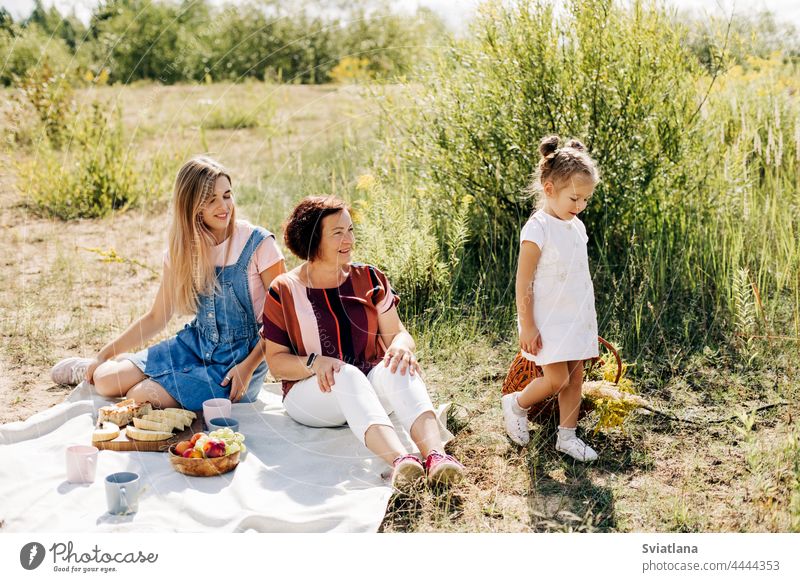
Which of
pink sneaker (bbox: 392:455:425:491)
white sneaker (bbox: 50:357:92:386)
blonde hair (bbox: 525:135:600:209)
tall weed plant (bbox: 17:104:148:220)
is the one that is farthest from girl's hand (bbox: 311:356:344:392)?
tall weed plant (bbox: 17:104:148:220)

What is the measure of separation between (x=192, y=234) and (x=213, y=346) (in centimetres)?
54

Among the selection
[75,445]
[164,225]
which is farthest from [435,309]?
[164,225]

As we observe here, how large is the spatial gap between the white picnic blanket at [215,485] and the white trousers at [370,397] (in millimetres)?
196

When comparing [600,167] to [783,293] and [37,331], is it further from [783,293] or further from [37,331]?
[37,331]

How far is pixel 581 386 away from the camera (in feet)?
11.6

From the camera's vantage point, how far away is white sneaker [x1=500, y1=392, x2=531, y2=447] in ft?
12.0

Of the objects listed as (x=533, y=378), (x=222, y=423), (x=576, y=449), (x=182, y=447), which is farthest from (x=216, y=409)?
(x=576, y=449)

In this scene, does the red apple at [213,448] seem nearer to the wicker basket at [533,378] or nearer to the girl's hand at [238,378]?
the girl's hand at [238,378]

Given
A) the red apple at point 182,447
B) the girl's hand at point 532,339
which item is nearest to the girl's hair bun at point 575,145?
the girl's hand at point 532,339

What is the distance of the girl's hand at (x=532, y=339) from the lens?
347 centimetres

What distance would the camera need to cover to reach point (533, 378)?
3.70 meters

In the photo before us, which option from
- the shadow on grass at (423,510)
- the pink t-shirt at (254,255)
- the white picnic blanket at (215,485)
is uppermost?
the pink t-shirt at (254,255)

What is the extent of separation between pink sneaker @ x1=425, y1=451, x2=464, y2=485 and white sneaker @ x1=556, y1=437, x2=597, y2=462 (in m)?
0.56

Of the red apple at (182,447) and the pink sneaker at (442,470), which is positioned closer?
the pink sneaker at (442,470)
